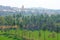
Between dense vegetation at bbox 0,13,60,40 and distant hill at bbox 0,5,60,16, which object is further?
distant hill at bbox 0,5,60,16

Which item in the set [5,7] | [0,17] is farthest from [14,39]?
[5,7]

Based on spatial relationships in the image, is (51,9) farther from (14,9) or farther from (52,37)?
(14,9)

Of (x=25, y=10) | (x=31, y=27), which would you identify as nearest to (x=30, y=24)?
(x=31, y=27)

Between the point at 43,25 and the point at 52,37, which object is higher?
the point at 43,25

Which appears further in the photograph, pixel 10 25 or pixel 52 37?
pixel 10 25

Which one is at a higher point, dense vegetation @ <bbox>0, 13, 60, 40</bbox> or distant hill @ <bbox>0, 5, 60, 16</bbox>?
distant hill @ <bbox>0, 5, 60, 16</bbox>

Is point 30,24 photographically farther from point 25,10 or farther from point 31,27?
point 25,10

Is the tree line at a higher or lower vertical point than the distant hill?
lower

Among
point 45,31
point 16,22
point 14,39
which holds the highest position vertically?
point 16,22

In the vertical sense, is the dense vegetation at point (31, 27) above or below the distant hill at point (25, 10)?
below
